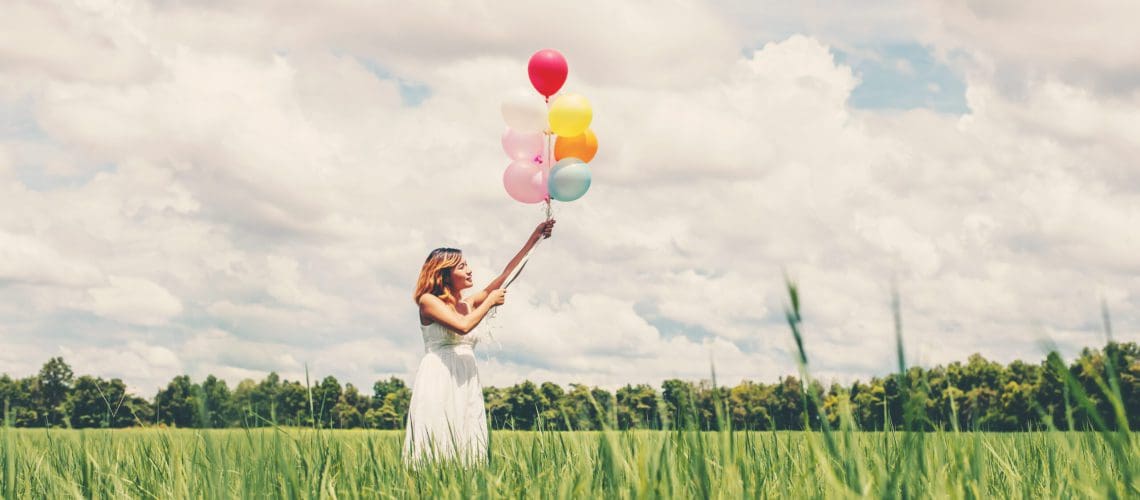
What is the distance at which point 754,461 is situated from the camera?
3.88 meters

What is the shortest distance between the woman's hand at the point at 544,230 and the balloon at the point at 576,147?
0.82 m

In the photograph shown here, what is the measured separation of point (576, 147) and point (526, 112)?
1.94ft

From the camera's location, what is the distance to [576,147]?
8172 mm

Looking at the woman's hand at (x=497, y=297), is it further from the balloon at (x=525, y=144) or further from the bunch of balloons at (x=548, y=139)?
the balloon at (x=525, y=144)

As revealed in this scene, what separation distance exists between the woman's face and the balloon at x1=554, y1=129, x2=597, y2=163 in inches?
66.3

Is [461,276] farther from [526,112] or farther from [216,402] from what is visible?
[216,402]

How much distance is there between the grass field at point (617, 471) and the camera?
87.8 inches

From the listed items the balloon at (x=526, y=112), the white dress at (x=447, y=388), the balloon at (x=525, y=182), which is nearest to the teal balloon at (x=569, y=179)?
the balloon at (x=525, y=182)

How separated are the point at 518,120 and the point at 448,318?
2508 mm

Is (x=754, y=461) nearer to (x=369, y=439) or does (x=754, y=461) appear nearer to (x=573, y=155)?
(x=369, y=439)

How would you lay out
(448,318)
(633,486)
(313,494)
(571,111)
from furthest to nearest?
(571,111) → (448,318) → (313,494) → (633,486)

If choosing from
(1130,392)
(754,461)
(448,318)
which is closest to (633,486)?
(754,461)

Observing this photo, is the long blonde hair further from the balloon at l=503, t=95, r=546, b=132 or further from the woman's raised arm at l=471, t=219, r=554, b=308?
the balloon at l=503, t=95, r=546, b=132

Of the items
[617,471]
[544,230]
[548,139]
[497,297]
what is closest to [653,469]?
[617,471]
